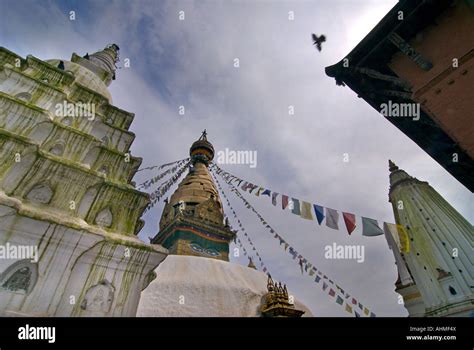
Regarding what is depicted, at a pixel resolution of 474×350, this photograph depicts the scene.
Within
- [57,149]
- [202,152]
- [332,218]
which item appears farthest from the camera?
[202,152]

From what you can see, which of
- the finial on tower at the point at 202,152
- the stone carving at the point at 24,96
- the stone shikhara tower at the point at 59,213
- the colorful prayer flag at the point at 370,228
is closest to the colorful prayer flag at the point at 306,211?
the colorful prayer flag at the point at 370,228

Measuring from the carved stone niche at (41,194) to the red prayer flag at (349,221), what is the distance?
947 centimetres

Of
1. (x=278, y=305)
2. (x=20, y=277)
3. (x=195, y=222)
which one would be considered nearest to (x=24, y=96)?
(x=20, y=277)

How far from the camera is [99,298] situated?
6113mm

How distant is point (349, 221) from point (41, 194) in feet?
32.0

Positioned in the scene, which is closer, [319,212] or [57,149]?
[57,149]

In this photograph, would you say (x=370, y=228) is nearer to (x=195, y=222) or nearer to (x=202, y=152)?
(x=195, y=222)

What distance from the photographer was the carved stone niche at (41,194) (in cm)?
639

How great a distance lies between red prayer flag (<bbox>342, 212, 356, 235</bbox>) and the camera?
32.2ft

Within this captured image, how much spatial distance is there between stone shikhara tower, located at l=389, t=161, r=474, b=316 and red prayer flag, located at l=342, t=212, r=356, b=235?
23.6 ft

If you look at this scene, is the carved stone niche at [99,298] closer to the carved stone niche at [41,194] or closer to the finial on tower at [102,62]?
the carved stone niche at [41,194]

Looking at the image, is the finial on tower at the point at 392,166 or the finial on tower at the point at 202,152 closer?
the finial on tower at the point at 392,166

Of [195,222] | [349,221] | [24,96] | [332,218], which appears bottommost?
[349,221]
